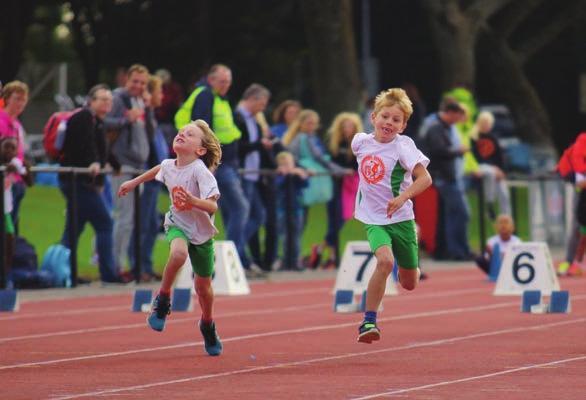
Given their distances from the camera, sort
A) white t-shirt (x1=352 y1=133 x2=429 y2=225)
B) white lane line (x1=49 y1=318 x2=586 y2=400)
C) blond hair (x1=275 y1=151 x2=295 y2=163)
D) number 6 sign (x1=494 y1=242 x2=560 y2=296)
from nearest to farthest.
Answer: white lane line (x1=49 y1=318 x2=586 y2=400), white t-shirt (x1=352 y1=133 x2=429 y2=225), number 6 sign (x1=494 y1=242 x2=560 y2=296), blond hair (x1=275 y1=151 x2=295 y2=163)

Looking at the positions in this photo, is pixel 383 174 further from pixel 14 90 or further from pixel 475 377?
pixel 14 90

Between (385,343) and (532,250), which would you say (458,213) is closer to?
(532,250)

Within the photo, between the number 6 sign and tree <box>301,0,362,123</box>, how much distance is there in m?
17.2

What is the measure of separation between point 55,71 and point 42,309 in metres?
35.8

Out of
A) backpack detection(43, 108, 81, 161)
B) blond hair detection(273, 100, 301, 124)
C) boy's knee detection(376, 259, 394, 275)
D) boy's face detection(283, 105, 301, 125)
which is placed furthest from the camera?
blond hair detection(273, 100, 301, 124)

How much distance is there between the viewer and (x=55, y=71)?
5191 centimetres

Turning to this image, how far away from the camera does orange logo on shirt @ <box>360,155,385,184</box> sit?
41.4ft

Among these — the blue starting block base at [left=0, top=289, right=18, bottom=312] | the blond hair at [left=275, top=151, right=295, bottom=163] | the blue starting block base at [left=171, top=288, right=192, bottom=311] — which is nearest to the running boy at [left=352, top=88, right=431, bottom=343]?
the blue starting block base at [left=171, top=288, right=192, bottom=311]

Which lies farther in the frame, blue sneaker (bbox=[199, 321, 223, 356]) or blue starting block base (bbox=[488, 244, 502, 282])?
blue starting block base (bbox=[488, 244, 502, 282])

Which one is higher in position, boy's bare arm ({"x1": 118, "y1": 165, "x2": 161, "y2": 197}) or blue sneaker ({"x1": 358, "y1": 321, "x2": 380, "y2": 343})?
boy's bare arm ({"x1": 118, "y1": 165, "x2": 161, "y2": 197})

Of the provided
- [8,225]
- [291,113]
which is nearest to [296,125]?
[291,113]

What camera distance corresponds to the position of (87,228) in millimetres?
27203

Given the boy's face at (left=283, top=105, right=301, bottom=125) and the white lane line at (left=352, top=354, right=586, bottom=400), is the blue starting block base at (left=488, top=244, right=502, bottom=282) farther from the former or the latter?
the white lane line at (left=352, top=354, right=586, bottom=400)

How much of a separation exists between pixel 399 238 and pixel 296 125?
10510 mm
